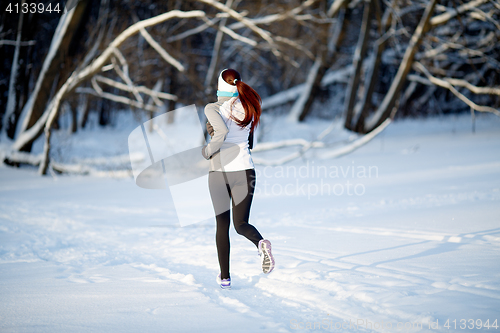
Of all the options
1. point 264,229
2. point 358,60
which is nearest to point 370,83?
point 358,60

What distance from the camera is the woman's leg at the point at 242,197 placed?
338 cm

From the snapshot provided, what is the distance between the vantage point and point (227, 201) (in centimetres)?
340

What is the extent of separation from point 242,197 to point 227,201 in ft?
0.43

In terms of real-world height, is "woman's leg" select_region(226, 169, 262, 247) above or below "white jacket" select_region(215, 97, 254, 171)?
below

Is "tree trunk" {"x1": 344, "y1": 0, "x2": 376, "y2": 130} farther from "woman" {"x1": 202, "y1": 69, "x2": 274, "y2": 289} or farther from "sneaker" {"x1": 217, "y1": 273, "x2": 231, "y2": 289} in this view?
"sneaker" {"x1": 217, "y1": 273, "x2": 231, "y2": 289}

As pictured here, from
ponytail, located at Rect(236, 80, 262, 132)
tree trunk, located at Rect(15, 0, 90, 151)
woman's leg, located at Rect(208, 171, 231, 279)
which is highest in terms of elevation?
tree trunk, located at Rect(15, 0, 90, 151)

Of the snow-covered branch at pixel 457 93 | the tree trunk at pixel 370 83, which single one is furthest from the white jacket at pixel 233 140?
the tree trunk at pixel 370 83

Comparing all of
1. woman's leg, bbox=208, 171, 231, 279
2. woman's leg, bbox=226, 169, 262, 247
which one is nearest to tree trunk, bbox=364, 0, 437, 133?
woman's leg, bbox=226, 169, 262, 247

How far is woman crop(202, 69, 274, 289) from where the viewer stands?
3.31 m

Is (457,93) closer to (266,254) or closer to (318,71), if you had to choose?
(318,71)

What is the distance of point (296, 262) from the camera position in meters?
4.12

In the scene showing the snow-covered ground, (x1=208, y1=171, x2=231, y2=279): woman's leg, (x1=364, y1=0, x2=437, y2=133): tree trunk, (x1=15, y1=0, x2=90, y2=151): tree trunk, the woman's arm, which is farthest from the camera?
(x1=364, y1=0, x2=437, y2=133): tree trunk

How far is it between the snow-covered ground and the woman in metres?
0.44

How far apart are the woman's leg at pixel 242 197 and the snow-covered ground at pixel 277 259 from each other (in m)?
0.51
